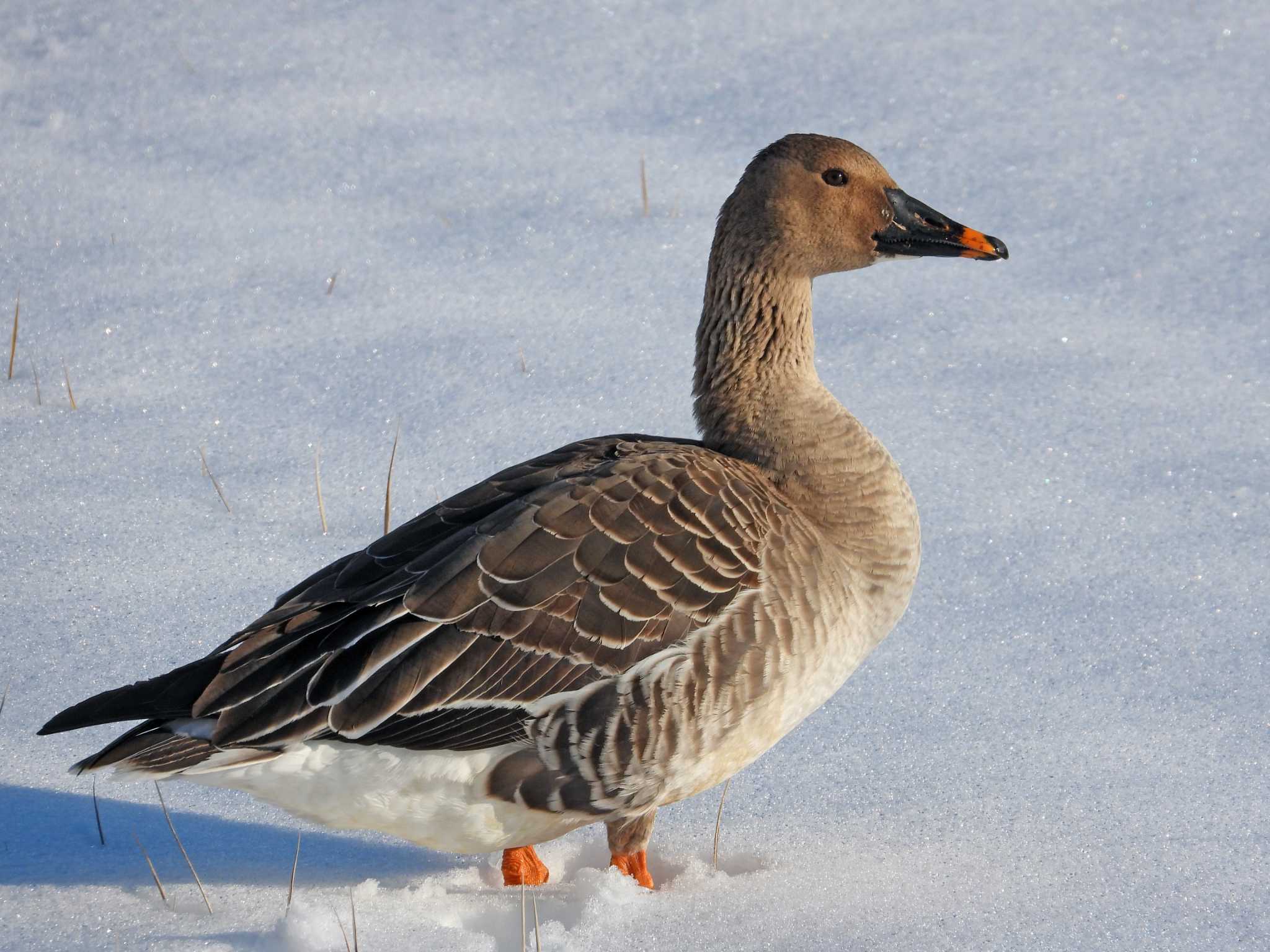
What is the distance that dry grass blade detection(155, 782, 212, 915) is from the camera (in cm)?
359

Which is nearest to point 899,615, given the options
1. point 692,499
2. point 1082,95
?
point 692,499

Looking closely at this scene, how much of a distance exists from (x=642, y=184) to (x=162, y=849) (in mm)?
4028

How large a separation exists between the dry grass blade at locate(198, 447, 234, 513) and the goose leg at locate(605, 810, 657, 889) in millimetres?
2035

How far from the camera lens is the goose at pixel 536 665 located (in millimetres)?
3619

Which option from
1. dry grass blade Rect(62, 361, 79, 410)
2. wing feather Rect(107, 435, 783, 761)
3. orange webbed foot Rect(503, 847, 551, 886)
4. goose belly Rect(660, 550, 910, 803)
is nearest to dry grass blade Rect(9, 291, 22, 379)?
dry grass blade Rect(62, 361, 79, 410)

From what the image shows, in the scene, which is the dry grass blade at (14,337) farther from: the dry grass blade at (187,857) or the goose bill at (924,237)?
the goose bill at (924,237)

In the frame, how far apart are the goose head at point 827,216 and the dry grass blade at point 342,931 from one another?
2290 mm

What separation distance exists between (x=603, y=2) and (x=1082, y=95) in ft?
9.32

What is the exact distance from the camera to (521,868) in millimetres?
3947

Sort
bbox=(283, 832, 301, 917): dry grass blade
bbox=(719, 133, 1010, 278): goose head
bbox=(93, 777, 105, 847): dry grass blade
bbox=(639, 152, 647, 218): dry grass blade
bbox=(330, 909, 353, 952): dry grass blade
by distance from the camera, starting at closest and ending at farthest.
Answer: bbox=(330, 909, 353, 952): dry grass blade
bbox=(283, 832, 301, 917): dry grass blade
bbox=(93, 777, 105, 847): dry grass blade
bbox=(719, 133, 1010, 278): goose head
bbox=(639, 152, 647, 218): dry grass blade

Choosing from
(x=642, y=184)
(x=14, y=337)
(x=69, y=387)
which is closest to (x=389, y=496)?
(x=69, y=387)

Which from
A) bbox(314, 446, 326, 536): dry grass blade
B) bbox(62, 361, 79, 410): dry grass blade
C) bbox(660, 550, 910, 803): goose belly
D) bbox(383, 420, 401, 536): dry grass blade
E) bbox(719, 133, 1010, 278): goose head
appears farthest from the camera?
bbox(62, 361, 79, 410): dry grass blade

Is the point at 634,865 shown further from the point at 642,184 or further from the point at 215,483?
the point at 642,184

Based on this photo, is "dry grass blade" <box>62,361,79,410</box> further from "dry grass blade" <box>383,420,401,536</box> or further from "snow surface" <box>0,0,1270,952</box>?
"dry grass blade" <box>383,420,401,536</box>
